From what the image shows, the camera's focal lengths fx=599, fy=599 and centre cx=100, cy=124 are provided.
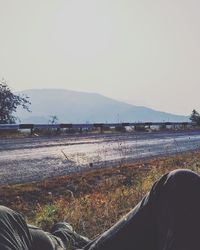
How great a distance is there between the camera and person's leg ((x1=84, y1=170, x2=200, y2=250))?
2996 millimetres

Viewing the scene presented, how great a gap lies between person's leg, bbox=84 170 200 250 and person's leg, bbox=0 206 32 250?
1.33ft

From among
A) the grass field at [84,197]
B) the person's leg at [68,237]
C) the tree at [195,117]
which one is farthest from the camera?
the tree at [195,117]

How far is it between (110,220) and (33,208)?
1776mm

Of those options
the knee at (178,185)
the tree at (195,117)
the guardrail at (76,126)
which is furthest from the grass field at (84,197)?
the tree at (195,117)

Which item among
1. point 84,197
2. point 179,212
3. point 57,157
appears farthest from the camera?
point 57,157

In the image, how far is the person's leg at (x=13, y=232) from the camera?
3000 mm

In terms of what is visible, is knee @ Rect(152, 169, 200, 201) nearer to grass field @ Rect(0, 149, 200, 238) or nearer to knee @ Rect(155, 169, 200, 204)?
knee @ Rect(155, 169, 200, 204)

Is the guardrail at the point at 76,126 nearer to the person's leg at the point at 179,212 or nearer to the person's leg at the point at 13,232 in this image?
the person's leg at the point at 13,232

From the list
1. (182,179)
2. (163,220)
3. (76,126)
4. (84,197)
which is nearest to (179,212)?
(163,220)

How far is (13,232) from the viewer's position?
124 inches

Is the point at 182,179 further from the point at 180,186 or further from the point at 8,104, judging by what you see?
the point at 8,104

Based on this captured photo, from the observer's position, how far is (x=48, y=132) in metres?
27.6

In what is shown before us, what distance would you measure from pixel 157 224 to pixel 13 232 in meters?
0.76

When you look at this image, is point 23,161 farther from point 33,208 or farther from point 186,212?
point 186,212
